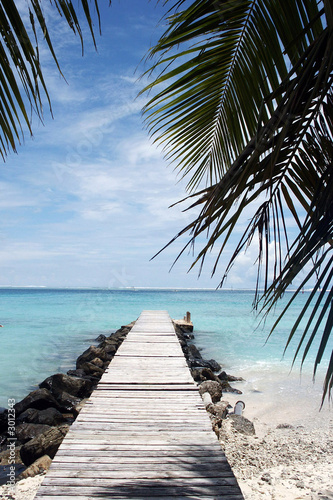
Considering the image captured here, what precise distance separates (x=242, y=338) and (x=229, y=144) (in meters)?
16.8

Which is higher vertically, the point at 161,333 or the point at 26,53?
the point at 26,53

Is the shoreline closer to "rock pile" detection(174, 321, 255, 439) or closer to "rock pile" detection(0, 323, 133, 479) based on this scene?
"rock pile" detection(174, 321, 255, 439)

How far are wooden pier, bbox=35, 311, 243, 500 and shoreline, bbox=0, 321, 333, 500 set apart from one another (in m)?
0.94

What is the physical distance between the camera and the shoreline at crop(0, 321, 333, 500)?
360 centimetres

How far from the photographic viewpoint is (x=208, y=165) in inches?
94.9

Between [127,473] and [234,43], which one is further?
[127,473]

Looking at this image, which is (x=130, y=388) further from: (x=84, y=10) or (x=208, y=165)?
(x=84, y=10)

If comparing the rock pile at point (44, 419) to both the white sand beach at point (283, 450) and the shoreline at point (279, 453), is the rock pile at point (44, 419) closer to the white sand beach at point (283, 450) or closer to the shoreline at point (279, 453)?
the shoreline at point (279, 453)

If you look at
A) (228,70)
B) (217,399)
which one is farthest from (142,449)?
(217,399)

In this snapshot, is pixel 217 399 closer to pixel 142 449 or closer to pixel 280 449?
pixel 280 449

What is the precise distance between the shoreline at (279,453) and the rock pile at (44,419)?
17.3 inches

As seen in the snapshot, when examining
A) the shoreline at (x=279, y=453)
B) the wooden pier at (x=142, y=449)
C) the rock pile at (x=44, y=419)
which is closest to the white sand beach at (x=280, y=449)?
the shoreline at (x=279, y=453)

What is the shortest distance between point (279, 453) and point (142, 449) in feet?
8.73

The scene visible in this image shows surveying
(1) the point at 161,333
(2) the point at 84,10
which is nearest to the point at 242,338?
(1) the point at 161,333
